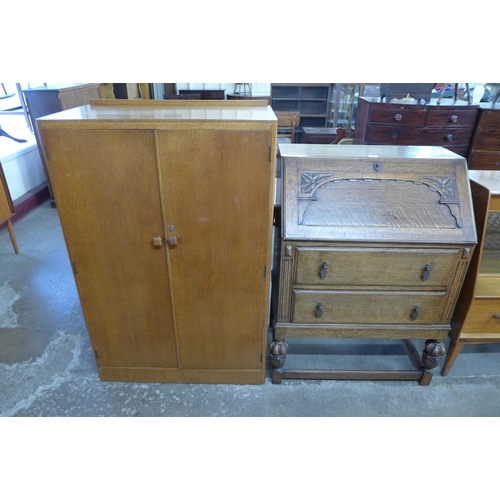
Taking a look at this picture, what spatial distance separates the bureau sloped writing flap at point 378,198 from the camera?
141cm

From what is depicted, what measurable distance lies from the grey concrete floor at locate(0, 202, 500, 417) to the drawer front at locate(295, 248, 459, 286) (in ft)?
2.02

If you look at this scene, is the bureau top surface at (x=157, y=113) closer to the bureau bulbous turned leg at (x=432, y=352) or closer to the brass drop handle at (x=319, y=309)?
the brass drop handle at (x=319, y=309)

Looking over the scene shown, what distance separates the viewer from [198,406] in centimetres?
Answer: 166

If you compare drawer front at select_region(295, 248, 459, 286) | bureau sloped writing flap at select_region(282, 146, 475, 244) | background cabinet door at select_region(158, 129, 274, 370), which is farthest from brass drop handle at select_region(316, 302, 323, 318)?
bureau sloped writing flap at select_region(282, 146, 475, 244)

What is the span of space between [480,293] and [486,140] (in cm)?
185

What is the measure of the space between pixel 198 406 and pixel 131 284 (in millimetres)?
671

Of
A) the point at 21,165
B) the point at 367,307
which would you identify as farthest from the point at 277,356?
the point at 21,165

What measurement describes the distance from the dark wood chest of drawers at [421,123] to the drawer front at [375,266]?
1.78 metres

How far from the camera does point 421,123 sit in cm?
283

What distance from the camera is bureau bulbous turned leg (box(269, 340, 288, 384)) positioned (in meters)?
1.68

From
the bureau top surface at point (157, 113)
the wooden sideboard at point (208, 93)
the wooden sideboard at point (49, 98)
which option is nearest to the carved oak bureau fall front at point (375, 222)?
the bureau top surface at point (157, 113)

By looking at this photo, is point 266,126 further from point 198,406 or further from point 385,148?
point 198,406

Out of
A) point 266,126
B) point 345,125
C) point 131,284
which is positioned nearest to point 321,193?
point 266,126

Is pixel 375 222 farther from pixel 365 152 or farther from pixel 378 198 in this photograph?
pixel 365 152
